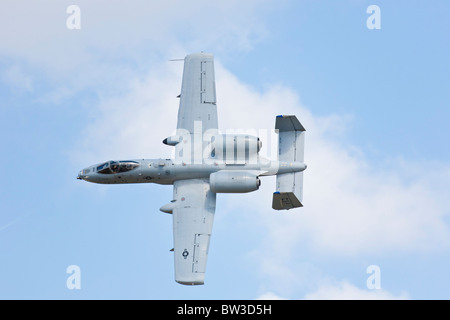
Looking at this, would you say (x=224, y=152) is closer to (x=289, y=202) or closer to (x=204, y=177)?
(x=204, y=177)

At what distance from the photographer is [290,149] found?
3928 cm

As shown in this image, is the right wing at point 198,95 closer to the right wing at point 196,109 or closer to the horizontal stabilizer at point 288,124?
the right wing at point 196,109

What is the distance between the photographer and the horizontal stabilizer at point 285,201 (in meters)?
37.2

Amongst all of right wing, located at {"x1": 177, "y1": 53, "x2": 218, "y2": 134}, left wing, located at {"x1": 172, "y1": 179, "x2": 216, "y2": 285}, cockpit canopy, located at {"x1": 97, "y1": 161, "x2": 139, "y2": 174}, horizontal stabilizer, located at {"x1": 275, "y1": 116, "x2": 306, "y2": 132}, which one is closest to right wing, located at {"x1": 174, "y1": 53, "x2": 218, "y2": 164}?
right wing, located at {"x1": 177, "y1": 53, "x2": 218, "y2": 134}

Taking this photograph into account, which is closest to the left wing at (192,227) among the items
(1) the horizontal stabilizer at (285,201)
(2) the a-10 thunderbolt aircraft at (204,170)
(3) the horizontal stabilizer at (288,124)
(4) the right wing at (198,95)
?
(2) the a-10 thunderbolt aircraft at (204,170)

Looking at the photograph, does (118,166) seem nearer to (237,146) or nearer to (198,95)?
(198,95)

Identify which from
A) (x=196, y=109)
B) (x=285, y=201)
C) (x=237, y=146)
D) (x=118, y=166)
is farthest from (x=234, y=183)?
(x=118, y=166)

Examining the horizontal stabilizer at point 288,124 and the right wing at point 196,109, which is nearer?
the horizontal stabilizer at point 288,124

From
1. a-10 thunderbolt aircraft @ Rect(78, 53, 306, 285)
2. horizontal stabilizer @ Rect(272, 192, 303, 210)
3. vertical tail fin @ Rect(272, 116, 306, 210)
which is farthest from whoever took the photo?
vertical tail fin @ Rect(272, 116, 306, 210)

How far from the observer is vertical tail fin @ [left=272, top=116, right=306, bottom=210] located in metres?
38.8

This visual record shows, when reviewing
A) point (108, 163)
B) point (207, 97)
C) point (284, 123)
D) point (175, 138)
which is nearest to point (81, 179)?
point (108, 163)

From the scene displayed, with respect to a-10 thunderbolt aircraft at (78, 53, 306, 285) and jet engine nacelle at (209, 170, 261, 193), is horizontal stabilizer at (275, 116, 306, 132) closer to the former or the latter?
a-10 thunderbolt aircraft at (78, 53, 306, 285)

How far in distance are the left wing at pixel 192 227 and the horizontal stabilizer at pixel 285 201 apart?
3.11 meters

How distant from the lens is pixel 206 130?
40344 mm
